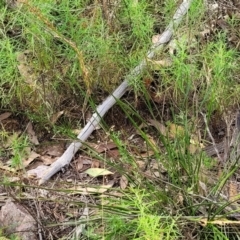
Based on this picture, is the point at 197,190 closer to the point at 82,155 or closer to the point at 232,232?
the point at 232,232

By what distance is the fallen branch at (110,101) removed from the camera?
2576mm

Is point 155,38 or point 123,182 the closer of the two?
point 123,182

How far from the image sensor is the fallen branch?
2576mm

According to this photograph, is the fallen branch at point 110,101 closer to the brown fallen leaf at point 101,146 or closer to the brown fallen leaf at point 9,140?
the brown fallen leaf at point 101,146

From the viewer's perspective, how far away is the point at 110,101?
8.95 feet

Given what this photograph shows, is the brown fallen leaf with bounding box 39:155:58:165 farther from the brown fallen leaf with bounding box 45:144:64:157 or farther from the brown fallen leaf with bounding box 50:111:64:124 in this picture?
the brown fallen leaf with bounding box 50:111:64:124

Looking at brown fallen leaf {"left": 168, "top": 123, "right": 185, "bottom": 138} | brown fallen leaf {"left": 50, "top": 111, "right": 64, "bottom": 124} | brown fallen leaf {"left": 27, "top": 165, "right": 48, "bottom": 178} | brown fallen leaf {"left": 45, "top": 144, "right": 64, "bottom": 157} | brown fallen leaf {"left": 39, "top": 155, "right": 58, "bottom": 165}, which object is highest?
brown fallen leaf {"left": 168, "top": 123, "right": 185, "bottom": 138}

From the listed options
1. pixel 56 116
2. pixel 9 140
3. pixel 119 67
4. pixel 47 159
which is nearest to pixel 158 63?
pixel 119 67

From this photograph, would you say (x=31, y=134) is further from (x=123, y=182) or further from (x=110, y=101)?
(x=123, y=182)

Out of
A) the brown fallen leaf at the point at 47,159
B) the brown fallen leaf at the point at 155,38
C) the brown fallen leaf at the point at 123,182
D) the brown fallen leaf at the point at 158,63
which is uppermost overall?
the brown fallen leaf at the point at 155,38

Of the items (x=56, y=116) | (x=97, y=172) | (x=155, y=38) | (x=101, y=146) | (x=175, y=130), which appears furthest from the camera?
(x=155, y=38)

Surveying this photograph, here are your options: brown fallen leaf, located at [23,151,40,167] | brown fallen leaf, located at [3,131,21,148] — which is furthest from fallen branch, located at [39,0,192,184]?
brown fallen leaf, located at [3,131,21,148]

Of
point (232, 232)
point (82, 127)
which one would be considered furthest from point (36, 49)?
point (232, 232)

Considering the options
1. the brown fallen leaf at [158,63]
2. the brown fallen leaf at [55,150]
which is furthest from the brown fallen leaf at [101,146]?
the brown fallen leaf at [158,63]
